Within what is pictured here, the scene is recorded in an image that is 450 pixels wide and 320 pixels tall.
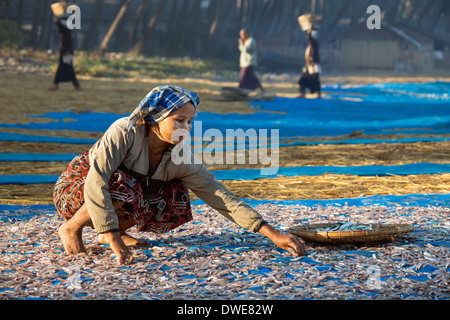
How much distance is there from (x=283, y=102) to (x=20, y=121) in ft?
15.3

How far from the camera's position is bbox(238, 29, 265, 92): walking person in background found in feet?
41.8

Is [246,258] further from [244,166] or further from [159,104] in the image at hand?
[244,166]

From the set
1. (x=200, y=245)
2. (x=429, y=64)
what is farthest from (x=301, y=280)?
(x=429, y=64)

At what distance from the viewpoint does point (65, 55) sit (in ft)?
36.6

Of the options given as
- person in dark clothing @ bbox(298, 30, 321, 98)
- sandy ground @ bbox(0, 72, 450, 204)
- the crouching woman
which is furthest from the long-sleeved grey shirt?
person in dark clothing @ bbox(298, 30, 321, 98)

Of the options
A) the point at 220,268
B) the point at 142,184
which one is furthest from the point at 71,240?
the point at 220,268

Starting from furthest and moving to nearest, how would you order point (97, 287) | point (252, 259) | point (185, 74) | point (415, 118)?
point (185, 74) → point (415, 118) → point (252, 259) → point (97, 287)

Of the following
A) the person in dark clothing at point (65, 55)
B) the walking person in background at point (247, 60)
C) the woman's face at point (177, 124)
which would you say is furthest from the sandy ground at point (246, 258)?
the walking person in background at point (247, 60)

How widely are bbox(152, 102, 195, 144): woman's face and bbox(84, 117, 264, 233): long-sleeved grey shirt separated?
0.39 ft

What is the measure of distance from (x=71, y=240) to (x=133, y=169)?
0.46 metres
